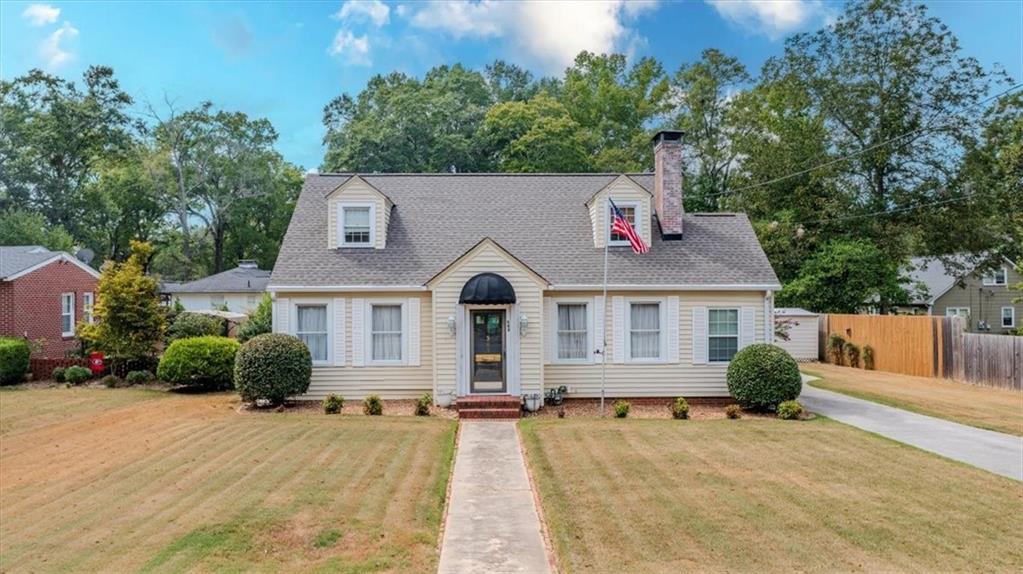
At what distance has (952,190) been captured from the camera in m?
35.0

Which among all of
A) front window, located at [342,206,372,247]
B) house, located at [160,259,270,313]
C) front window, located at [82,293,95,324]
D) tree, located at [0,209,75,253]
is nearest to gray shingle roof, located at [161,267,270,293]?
house, located at [160,259,270,313]

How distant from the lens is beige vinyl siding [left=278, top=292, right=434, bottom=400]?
1775 centimetres

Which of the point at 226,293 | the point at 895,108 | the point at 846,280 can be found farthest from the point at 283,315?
the point at 895,108

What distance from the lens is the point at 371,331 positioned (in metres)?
17.8

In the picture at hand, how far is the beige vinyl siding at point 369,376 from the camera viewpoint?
17750mm

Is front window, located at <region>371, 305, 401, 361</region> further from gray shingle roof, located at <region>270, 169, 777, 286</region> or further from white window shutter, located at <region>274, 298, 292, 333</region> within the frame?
white window shutter, located at <region>274, 298, 292, 333</region>

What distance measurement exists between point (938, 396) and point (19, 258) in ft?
103

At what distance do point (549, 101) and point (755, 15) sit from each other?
707 inches

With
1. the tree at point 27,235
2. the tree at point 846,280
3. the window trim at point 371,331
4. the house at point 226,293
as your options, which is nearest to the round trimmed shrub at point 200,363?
the window trim at point 371,331

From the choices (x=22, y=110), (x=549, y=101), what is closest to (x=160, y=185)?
(x=22, y=110)

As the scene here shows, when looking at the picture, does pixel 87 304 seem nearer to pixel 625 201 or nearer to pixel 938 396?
pixel 625 201

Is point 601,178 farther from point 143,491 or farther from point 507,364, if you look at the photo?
point 143,491

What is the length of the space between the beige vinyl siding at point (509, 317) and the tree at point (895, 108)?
87.5 ft

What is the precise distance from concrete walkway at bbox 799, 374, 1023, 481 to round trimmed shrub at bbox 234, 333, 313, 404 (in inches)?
519
